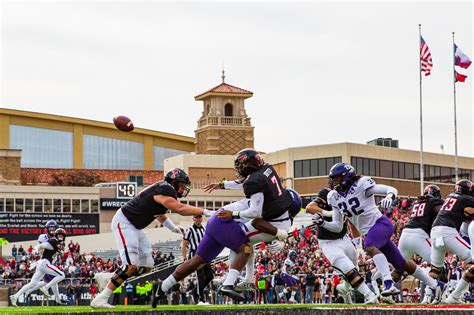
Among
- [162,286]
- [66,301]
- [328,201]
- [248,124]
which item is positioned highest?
[248,124]

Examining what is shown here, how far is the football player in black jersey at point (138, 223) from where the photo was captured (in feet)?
58.3

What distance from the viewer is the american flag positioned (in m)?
66.8

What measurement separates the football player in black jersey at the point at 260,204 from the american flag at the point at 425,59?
50.2m

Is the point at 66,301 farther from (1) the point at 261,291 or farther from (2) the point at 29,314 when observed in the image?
(2) the point at 29,314

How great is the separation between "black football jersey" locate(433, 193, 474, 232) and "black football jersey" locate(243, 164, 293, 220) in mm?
4232

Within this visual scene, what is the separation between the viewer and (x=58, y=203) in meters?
94.8

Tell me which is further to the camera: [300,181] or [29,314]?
[300,181]

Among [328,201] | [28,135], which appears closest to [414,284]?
[328,201]

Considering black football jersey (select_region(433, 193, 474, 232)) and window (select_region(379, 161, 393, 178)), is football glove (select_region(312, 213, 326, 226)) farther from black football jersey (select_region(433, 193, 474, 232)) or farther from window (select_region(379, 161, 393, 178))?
window (select_region(379, 161, 393, 178))

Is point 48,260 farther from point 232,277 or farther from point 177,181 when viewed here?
point 232,277

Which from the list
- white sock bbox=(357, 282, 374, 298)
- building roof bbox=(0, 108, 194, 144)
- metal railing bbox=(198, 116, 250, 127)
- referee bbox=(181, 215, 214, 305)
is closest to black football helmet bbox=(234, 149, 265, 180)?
white sock bbox=(357, 282, 374, 298)

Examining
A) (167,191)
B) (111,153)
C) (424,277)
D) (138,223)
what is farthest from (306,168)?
(167,191)

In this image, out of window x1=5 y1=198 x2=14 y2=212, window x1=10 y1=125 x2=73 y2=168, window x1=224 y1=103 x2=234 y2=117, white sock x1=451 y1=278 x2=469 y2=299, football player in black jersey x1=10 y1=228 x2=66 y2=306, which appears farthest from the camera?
window x1=10 y1=125 x2=73 y2=168

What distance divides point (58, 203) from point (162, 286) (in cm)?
7874
